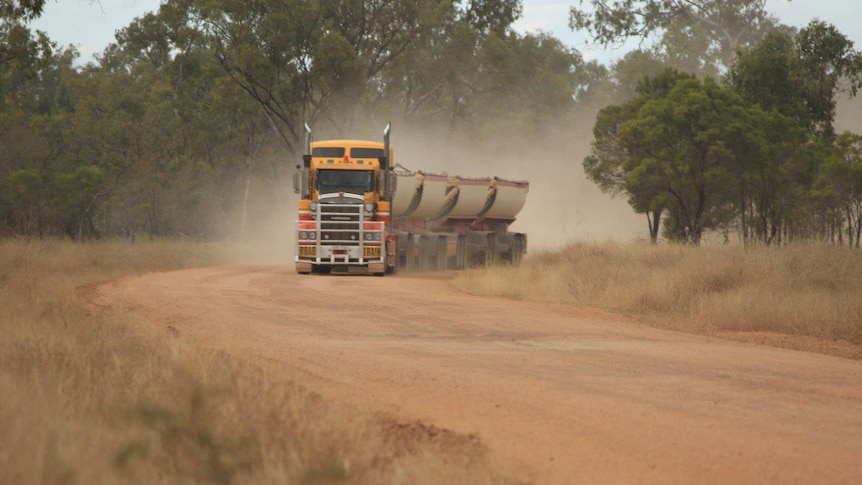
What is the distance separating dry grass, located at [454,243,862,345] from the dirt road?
1221 millimetres

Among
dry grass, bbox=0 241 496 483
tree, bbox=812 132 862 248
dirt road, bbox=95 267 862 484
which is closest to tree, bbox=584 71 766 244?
tree, bbox=812 132 862 248

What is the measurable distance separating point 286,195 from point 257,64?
14.3 m

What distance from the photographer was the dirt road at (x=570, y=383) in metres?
8.65

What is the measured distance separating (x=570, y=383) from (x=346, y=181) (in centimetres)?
2363

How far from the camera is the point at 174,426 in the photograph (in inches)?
278

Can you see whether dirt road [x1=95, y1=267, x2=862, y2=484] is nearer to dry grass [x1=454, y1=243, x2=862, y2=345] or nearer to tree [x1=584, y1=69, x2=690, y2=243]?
dry grass [x1=454, y1=243, x2=862, y2=345]

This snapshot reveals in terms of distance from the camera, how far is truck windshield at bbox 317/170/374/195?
3531cm

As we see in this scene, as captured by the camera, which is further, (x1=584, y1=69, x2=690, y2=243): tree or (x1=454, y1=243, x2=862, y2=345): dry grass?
(x1=584, y1=69, x2=690, y2=243): tree

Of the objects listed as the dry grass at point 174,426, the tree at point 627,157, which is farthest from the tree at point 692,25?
the dry grass at point 174,426

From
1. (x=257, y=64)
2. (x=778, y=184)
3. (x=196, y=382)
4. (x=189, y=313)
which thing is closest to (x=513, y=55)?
(x=257, y=64)

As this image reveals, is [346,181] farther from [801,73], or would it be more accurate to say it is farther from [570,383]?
[570,383]

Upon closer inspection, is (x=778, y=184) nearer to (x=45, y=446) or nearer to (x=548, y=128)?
(x=45, y=446)

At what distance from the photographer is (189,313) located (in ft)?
65.1

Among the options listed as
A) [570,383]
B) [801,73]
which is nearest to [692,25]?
[801,73]
